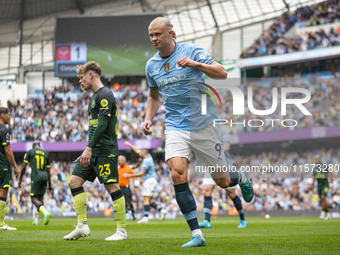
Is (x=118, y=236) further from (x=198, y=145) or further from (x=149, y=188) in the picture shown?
(x=149, y=188)

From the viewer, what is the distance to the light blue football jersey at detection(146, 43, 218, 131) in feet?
21.7

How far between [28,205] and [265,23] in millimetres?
28222

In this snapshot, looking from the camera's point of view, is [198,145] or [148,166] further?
[148,166]

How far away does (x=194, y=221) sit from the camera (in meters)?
6.43

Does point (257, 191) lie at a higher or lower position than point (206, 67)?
lower

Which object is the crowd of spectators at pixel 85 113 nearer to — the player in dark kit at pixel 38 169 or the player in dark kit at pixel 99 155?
the player in dark kit at pixel 38 169

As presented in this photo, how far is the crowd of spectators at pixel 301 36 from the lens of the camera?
121 feet

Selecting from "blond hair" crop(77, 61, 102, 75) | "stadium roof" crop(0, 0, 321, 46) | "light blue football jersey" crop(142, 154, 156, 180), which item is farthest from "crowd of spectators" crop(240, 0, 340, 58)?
"blond hair" crop(77, 61, 102, 75)

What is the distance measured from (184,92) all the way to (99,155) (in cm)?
174

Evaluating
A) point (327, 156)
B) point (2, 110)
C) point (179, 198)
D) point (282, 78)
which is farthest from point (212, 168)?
point (282, 78)

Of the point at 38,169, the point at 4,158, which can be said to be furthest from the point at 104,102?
the point at 38,169

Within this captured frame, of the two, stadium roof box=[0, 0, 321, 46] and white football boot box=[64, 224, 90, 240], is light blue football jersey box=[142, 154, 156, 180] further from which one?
stadium roof box=[0, 0, 321, 46]

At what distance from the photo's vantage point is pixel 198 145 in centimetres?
666

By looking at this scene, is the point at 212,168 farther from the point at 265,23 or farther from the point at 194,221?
the point at 265,23
